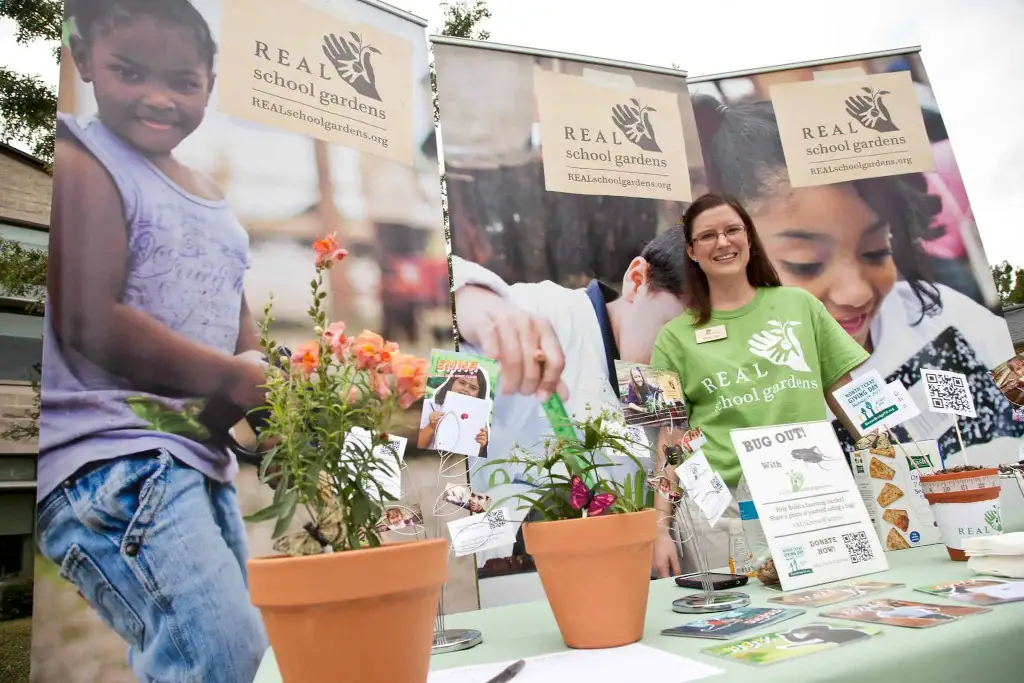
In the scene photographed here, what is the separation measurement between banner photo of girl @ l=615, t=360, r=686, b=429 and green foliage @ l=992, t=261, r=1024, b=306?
15610 millimetres

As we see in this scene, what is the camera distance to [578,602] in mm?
776

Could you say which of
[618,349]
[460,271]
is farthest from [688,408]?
[460,271]

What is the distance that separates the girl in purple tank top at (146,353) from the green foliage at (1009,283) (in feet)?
53.7

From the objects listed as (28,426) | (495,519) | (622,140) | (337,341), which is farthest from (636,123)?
(28,426)

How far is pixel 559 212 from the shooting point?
2387 millimetres

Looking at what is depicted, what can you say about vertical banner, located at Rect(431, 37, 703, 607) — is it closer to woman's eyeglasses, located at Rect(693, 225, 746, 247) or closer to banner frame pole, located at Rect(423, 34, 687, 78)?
banner frame pole, located at Rect(423, 34, 687, 78)

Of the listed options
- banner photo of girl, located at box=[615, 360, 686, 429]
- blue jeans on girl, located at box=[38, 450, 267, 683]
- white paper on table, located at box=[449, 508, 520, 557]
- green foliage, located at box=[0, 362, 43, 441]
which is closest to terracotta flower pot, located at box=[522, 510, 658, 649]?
white paper on table, located at box=[449, 508, 520, 557]

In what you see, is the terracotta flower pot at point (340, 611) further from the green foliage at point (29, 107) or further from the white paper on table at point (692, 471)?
the green foliage at point (29, 107)

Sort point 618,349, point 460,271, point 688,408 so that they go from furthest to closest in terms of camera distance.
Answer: point 618,349 → point 460,271 → point 688,408

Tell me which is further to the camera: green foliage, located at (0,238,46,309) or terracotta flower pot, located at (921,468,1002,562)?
green foliage, located at (0,238,46,309)

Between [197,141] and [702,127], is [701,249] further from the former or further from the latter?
[197,141]

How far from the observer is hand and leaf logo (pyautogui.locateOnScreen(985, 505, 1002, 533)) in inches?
43.6

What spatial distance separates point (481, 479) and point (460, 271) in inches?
27.5

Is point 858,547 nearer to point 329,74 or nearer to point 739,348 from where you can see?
point 739,348
